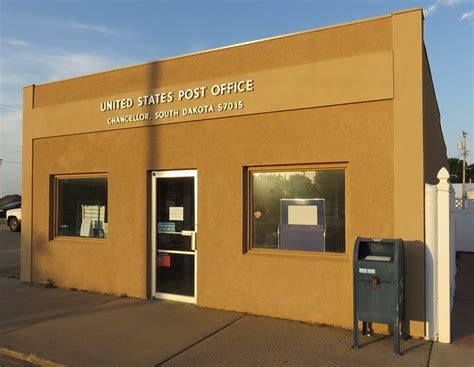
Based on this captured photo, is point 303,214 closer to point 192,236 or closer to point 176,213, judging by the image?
point 192,236

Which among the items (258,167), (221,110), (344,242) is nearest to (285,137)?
(258,167)

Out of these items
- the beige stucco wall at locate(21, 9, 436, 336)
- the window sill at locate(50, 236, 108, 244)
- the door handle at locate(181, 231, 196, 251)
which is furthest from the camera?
the window sill at locate(50, 236, 108, 244)

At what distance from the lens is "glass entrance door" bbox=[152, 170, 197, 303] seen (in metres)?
8.02

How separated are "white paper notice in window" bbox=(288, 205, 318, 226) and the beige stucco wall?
508 mm

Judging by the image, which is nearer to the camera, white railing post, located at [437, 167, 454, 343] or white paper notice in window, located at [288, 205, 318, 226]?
white railing post, located at [437, 167, 454, 343]

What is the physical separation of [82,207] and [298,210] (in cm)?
482

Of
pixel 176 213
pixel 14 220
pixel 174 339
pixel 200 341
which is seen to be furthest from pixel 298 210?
pixel 14 220

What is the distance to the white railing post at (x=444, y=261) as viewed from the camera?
233 inches

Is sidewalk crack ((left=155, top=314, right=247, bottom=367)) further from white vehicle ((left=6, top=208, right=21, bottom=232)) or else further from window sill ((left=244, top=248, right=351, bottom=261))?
white vehicle ((left=6, top=208, right=21, bottom=232))

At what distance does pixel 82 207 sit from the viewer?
9.63 meters

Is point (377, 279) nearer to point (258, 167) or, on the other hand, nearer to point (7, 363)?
point (258, 167)

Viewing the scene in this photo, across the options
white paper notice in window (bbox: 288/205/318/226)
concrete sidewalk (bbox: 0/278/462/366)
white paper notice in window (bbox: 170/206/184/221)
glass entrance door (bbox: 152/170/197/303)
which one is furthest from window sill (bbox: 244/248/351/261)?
white paper notice in window (bbox: 170/206/184/221)

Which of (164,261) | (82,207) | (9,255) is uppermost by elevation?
(82,207)

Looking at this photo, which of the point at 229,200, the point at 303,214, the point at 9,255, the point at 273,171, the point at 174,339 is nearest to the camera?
the point at 174,339
